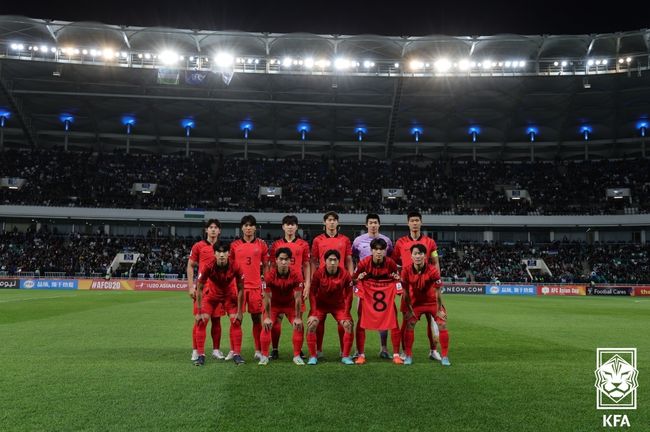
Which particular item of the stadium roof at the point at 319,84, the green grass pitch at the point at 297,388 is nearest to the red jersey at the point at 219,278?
the green grass pitch at the point at 297,388

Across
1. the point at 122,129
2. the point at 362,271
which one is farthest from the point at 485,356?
the point at 122,129

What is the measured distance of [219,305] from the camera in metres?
8.94

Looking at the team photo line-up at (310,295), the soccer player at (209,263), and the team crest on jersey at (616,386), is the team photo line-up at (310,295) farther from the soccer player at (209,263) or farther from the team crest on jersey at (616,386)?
the team crest on jersey at (616,386)

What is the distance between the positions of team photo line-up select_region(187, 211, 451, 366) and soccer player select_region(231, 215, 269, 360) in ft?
0.06

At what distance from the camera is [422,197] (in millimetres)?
55062

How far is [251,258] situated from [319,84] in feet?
136

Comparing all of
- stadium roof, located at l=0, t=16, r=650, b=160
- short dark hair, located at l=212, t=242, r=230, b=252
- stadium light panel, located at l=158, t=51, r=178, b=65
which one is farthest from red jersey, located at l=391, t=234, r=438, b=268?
stadium light panel, located at l=158, t=51, r=178, b=65

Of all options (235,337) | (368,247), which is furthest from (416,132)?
(235,337)

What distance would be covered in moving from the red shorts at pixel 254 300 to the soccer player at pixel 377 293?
1704 millimetres

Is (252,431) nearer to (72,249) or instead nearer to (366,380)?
(366,380)

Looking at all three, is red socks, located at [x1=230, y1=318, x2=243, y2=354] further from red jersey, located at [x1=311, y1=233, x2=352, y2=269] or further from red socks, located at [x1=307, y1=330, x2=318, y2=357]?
red jersey, located at [x1=311, y1=233, x2=352, y2=269]

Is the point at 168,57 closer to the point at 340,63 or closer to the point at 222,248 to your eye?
the point at 340,63

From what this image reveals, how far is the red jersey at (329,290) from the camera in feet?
28.8

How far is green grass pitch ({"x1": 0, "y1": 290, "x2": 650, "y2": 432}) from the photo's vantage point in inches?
212
